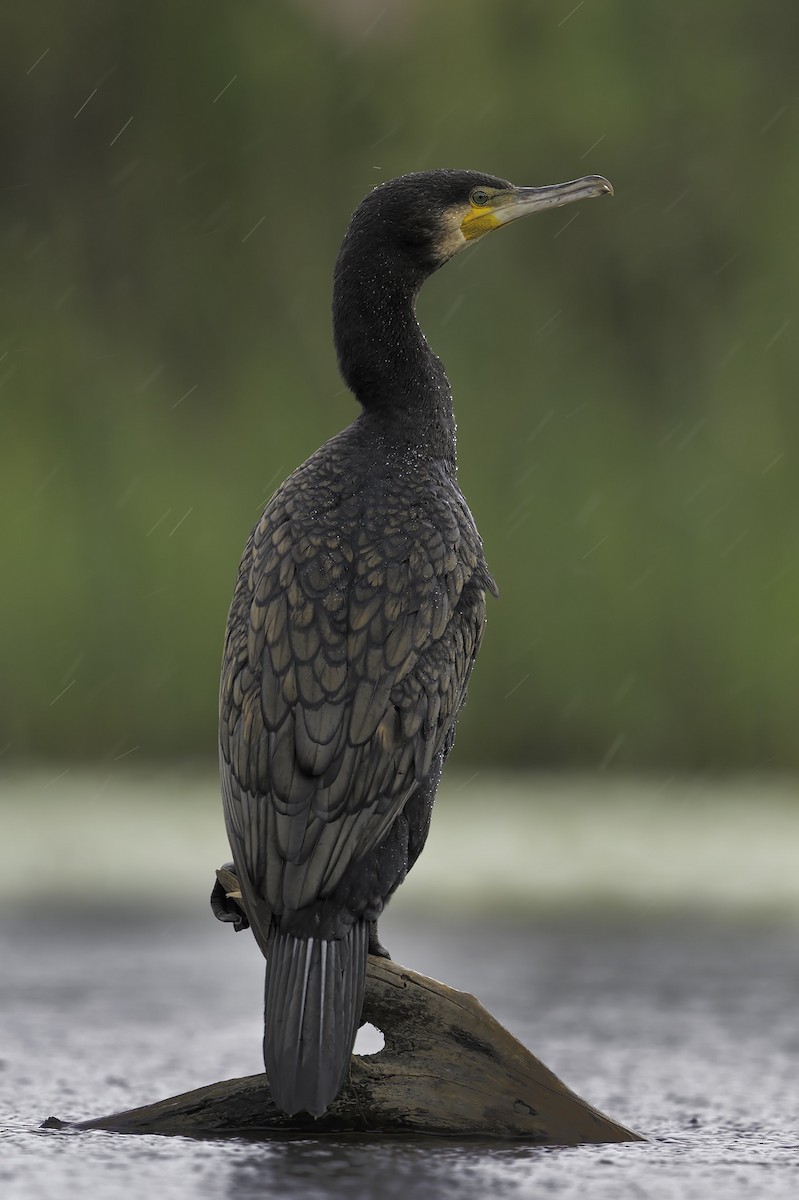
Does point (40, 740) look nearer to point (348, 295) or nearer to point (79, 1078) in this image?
point (79, 1078)

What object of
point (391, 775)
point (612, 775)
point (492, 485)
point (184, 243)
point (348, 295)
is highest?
point (184, 243)

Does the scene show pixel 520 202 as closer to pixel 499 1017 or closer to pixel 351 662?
pixel 351 662

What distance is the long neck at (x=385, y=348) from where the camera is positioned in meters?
4.56

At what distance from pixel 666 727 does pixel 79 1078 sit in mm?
9654

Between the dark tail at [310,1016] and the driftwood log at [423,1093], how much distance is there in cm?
24

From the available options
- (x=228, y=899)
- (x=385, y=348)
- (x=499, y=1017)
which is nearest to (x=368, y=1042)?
(x=499, y=1017)

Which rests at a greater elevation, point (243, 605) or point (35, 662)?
point (35, 662)

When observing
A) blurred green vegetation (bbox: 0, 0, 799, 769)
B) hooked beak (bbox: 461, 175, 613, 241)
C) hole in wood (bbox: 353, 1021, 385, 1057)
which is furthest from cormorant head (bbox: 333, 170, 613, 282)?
blurred green vegetation (bbox: 0, 0, 799, 769)

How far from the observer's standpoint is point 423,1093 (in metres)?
3.99

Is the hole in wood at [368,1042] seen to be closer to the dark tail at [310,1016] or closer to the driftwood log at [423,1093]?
the driftwood log at [423,1093]

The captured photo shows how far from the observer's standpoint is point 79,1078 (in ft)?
16.8

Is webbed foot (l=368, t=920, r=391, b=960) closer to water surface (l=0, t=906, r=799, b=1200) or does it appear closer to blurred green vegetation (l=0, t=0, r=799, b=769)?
water surface (l=0, t=906, r=799, b=1200)

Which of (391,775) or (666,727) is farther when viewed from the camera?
(666,727)

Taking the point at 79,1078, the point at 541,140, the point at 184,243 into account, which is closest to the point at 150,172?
the point at 184,243
